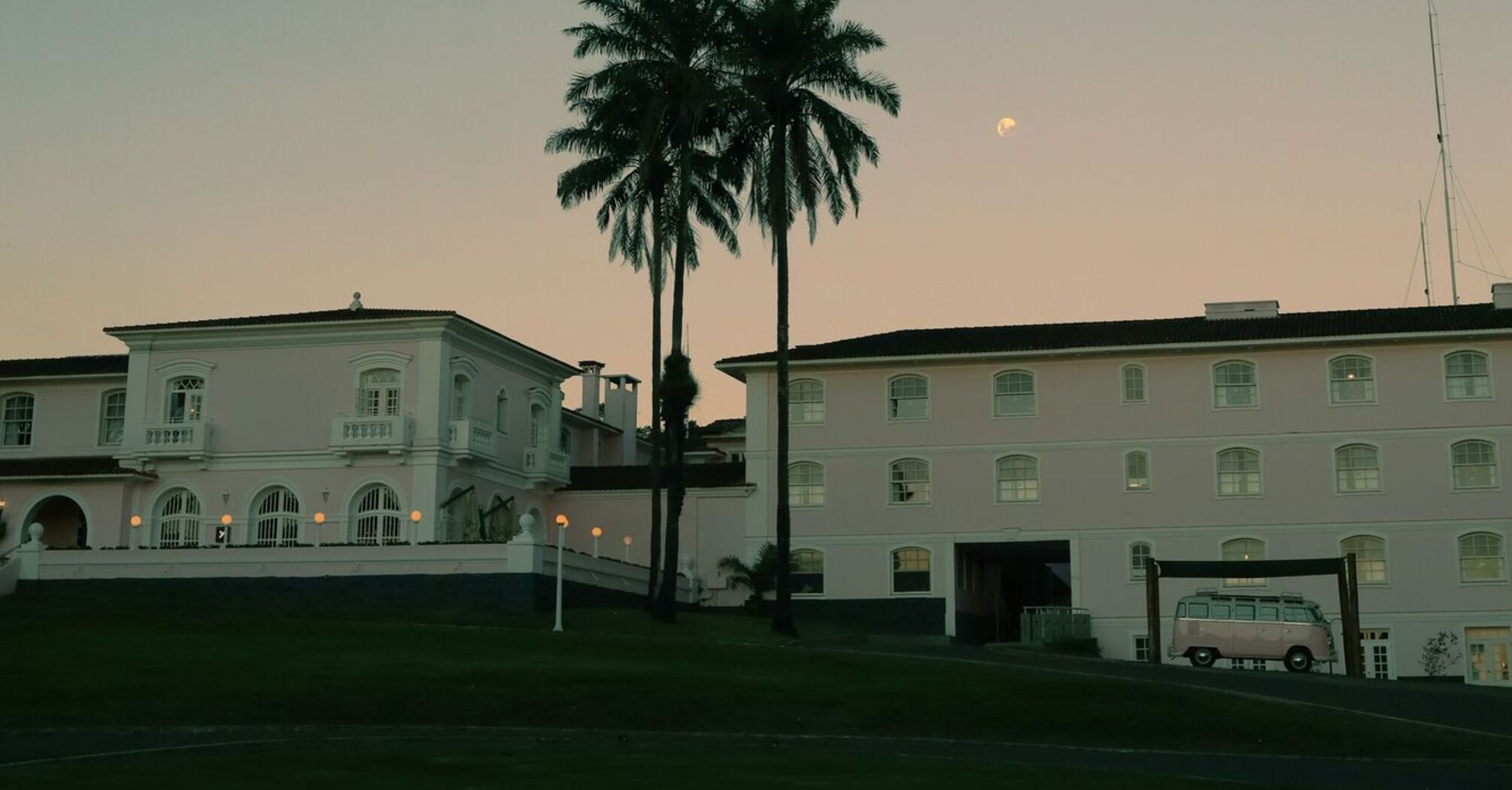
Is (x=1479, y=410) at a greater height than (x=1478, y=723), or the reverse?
(x=1479, y=410)

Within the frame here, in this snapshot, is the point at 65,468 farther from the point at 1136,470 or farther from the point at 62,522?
the point at 1136,470

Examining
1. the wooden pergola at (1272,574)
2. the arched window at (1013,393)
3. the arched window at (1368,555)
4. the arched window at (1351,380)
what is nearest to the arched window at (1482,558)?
the arched window at (1368,555)

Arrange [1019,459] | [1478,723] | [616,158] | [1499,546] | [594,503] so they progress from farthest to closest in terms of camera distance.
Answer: [594,503] < [1019,459] < [1499,546] < [616,158] < [1478,723]

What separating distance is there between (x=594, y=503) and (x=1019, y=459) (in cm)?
1484

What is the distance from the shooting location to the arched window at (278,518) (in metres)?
55.6

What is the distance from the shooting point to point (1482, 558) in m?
53.0

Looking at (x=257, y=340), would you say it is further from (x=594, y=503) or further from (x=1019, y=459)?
(x=1019, y=459)

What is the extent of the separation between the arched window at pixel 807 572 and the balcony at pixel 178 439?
1891 centimetres

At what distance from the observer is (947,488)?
57281mm

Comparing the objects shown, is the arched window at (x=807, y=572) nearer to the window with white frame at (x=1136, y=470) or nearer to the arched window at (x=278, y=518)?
A: the window with white frame at (x=1136, y=470)

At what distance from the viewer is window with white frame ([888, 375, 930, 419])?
57906mm

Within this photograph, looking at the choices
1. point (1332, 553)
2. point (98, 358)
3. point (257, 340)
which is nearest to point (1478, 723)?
point (1332, 553)

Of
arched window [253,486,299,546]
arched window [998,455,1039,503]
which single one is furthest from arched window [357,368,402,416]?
arched window [998,455,1039,503]

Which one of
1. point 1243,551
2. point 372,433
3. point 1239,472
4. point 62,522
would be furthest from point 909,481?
point 62,522
